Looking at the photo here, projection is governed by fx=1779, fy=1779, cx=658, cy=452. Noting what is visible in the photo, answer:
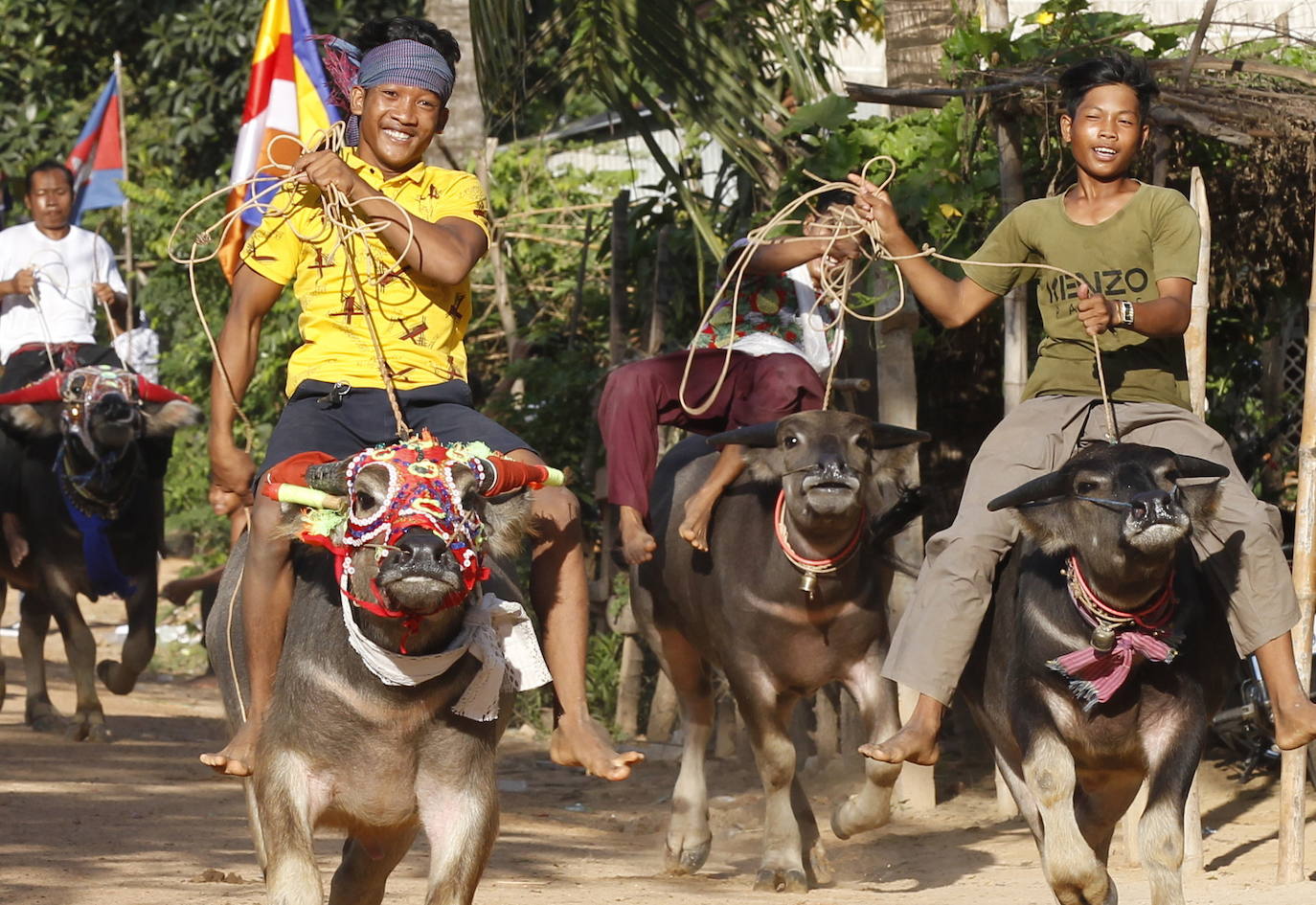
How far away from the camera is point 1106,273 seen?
580cm

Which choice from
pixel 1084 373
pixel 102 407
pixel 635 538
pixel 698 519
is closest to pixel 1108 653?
pixel 1084 373

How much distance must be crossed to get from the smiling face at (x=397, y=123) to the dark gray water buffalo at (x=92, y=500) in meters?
4.93

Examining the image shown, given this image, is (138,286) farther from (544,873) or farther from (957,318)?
(957,318)

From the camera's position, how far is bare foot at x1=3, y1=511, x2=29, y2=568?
10.7m

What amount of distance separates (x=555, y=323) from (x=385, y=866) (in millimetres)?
7650

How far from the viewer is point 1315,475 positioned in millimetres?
6859

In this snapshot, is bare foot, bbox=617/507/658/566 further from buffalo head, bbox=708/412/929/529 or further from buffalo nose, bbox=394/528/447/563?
buffalo nose, bbox=394/528/447/563

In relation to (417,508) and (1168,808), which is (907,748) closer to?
(1168,808)

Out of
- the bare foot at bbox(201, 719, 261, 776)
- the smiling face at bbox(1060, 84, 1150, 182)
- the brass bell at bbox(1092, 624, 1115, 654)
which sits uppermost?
the smiling face at bbox(1060, 84, 1150, 182)

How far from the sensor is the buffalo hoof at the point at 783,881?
7.45m

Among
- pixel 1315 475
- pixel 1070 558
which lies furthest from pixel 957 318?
pixel 1315 475

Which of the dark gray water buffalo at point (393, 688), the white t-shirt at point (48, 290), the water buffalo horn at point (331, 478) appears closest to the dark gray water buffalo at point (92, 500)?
the white t-shirt at point (48, 290)

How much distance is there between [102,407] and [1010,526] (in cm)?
597

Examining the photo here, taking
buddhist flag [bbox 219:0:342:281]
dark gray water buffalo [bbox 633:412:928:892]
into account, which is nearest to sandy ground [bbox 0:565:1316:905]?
dark gray water buffalo [bbox 633:412:928:892]
